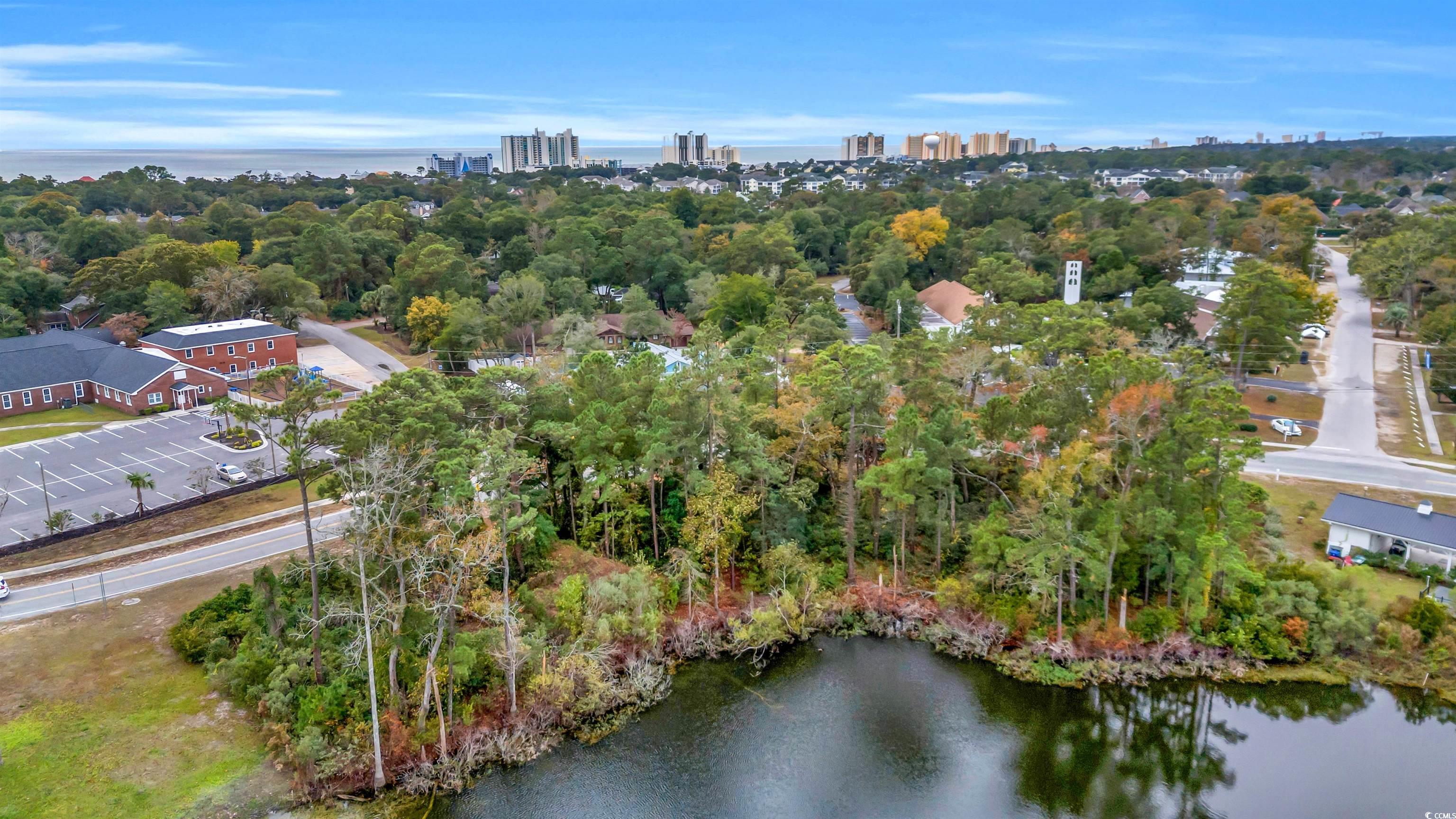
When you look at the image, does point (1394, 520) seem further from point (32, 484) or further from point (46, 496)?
point (32, 484)

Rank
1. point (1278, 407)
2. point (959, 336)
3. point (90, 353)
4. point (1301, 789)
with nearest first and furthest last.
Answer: point (1301, 789), point (959, 336), point (1278, 407), point (90, 353)

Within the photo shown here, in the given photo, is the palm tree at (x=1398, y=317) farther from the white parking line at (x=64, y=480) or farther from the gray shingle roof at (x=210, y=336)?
the white parking line at (x=64, y=480)

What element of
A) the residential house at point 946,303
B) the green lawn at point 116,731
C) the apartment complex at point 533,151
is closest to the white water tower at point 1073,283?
the residential house at point 946,303

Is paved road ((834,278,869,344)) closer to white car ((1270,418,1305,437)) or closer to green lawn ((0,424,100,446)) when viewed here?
white car ((1270,418,1305,437))

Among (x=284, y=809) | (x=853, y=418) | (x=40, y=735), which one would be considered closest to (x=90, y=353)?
(x=40, y=735)

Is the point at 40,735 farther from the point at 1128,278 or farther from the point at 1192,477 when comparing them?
the point at 1128,278

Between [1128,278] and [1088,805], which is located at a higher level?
[1128,278]

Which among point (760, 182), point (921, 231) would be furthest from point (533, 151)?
point (921, 231)
